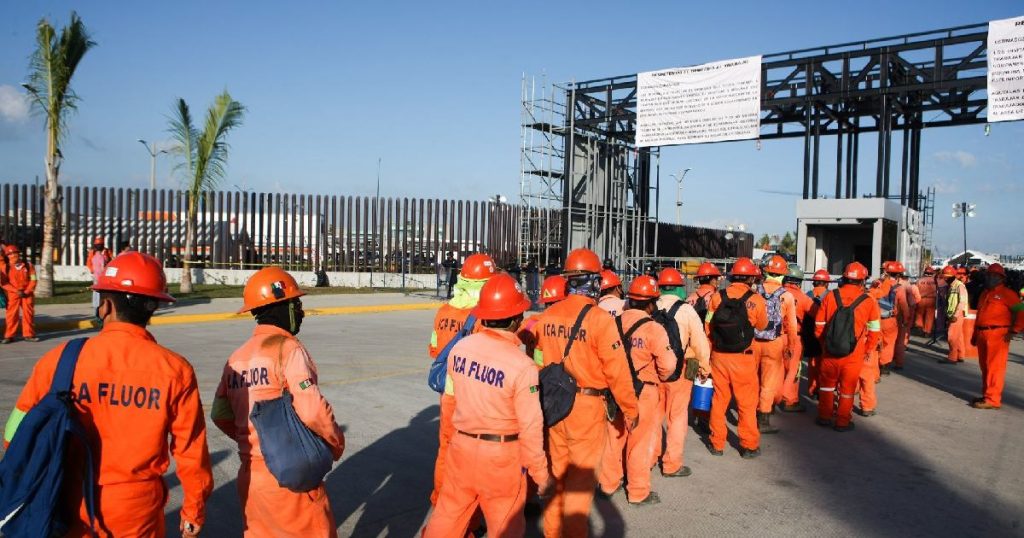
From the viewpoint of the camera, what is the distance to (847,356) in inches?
303

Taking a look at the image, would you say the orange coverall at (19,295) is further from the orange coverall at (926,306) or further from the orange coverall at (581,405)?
the orange coverall at (926,306)

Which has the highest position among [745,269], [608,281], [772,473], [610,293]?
[745,269]

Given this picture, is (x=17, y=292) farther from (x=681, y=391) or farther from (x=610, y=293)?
(x=681, y=391)

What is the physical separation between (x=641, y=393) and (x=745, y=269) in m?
2.14

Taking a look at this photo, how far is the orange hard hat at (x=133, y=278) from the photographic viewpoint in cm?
289

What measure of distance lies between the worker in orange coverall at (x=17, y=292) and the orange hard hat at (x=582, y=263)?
32.3 feet

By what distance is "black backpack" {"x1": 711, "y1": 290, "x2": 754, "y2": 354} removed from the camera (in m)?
6.64

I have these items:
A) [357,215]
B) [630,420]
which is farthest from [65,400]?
[357,215]

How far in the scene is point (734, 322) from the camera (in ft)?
21.8

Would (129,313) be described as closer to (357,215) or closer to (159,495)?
(159,495)

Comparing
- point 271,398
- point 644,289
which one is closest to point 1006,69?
point 644,289

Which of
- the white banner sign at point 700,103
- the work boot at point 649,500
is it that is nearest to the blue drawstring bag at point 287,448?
the work boot at point 649,500

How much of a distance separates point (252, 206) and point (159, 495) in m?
22.8

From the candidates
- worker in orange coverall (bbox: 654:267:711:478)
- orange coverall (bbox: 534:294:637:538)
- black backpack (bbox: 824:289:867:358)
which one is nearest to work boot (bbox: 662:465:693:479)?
worker in orange coverall (bbox: 654:267:711:478)
